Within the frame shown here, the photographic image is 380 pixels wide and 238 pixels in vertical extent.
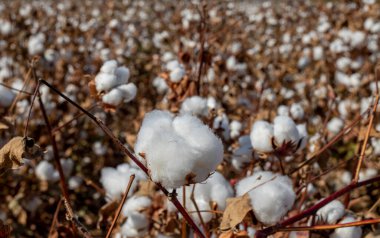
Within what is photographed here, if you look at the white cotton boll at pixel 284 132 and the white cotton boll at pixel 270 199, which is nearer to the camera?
the white cotton boll at pixel 270 199

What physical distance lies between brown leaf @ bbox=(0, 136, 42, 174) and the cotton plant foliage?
0.23 m

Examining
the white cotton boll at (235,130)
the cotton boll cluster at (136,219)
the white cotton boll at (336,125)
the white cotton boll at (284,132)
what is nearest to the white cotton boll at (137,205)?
the cotton boll cluster at (136,219)

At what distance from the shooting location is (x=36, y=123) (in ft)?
8.57

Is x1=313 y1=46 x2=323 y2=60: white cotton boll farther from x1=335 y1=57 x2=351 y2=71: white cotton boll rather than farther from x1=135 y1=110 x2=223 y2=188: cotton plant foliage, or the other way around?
x1=135 y1=110 x2=223 y2=188: cotton plant foliage

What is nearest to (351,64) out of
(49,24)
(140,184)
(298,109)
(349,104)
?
(349,104)

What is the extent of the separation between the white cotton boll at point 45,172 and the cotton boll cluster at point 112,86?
1079mm

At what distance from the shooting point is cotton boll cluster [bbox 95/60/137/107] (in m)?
1.31

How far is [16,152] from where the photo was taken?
88 cm

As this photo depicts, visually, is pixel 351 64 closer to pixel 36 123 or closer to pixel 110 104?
pixel 36 123

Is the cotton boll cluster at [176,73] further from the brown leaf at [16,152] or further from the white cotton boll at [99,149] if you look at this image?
the white cotton boll at [99,149]

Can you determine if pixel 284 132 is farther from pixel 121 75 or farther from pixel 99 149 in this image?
pixel 99 149

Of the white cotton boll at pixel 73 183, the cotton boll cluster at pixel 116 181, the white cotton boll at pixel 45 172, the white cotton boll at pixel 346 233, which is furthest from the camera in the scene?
the white cotton boll at pixel 73 183

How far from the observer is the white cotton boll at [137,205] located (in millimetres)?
1297

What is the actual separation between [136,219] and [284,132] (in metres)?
0.46
